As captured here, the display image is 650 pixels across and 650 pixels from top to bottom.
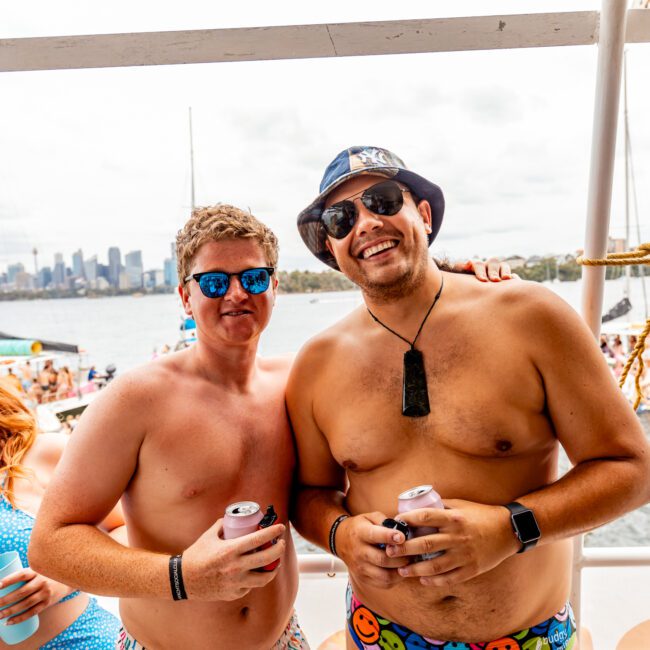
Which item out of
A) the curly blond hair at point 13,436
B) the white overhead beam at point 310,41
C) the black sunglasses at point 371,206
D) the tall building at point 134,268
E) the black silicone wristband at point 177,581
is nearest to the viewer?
the black silicone wristband at point 177,581

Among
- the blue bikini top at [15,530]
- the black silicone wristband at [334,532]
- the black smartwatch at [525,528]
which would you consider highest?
the black smartwatch at [525,528]

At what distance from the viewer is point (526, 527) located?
1.11 m

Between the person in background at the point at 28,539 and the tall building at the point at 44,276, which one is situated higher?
the tall building at the point at 44,276

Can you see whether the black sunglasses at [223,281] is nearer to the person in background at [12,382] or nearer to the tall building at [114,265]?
the person in background at [12,382]

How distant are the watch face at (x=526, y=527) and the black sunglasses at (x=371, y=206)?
0.86 m

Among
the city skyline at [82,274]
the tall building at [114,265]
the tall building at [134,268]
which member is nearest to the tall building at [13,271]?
the city skyline at [82,274]

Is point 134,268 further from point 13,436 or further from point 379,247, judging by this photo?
point 379,247

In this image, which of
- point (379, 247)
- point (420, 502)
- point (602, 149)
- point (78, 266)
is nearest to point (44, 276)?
point (78, 266)

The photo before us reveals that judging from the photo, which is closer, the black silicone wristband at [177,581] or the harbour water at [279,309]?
the black silicone wristband at [177,581]

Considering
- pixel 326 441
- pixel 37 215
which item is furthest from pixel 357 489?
pixel 37 215

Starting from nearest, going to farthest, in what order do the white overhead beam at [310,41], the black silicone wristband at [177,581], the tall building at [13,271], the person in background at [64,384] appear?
the black silicone wristband at [177,581]
the white overhead beam at [310,41]
the tall building at [13,271]
the person in background at [64,384]

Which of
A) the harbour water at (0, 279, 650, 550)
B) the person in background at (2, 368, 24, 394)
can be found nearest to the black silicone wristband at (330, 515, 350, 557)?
the harbour water at (0, 279, 650, 550)

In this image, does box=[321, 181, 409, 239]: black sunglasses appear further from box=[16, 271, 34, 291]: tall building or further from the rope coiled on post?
box=[16, 271, 34, 291]: tall building

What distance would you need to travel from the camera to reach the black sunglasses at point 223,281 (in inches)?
51.9
